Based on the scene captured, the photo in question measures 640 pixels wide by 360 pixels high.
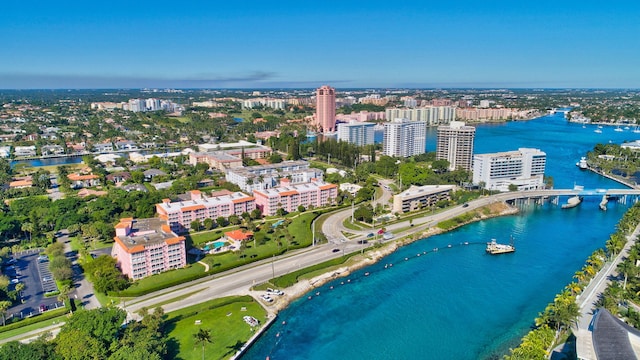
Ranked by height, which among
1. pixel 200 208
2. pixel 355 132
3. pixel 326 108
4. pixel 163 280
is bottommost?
pixel 163 280

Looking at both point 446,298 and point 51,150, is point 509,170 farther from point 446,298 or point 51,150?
point 51,150

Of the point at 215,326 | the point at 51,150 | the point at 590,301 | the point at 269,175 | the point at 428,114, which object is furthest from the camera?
the point at 428,114

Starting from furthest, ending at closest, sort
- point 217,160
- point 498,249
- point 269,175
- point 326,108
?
1. point 326,108
2. point 217,160
3. point 269,175
4. point 498,249

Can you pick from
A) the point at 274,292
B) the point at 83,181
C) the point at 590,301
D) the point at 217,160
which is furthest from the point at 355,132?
the point at 590,301

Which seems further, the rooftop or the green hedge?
the rooftop

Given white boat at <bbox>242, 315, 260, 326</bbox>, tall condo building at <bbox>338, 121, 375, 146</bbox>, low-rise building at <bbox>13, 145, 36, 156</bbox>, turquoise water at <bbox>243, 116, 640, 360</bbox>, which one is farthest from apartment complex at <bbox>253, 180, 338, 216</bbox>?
low-rise building at <bbox>13, 145, 36, 156</bbox>

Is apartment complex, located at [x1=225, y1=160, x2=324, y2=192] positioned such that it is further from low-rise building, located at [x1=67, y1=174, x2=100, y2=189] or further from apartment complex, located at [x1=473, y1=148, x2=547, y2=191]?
apartment complex, located at [x1=473, y1=148, x2=547, y2=191]
